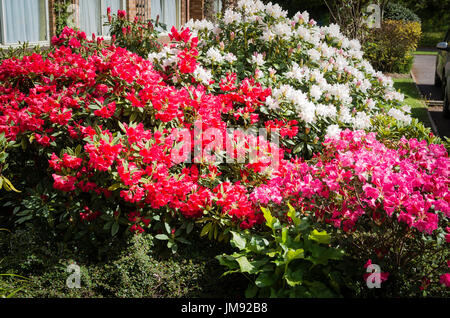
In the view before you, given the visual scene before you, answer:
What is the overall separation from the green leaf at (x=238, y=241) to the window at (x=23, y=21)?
6203mm

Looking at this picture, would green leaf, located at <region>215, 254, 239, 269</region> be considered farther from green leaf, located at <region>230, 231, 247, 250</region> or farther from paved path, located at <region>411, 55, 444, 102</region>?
paved path, located at <region>411, 55, 444, 102</region>

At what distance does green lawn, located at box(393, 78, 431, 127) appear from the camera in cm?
952

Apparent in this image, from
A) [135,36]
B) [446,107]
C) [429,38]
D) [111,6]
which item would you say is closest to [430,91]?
[446,107]

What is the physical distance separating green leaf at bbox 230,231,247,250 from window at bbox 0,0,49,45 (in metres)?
6.20

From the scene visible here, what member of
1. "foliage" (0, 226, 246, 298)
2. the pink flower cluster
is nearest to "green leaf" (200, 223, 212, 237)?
"foliage" (0, 226, 246, 298)

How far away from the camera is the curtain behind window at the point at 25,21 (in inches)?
331

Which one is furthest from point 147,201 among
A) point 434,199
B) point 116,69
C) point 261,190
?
point 434,199

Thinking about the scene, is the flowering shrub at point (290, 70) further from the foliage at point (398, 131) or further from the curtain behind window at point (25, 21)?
the curtain behind window at point (25, 21)

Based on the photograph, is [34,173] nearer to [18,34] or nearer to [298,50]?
[298,50]

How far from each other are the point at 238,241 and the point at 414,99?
30.8 ft

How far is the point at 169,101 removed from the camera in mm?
3984

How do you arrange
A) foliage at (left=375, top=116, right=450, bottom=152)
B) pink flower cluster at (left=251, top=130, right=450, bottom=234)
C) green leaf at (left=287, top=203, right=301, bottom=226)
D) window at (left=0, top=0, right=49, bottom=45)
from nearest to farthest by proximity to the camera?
1. pink flower cluster at (left=251, top=130, right=450, bottom=234)
2. green leaf at (left=287, top=203, right=301, bottom=226)
3. foliage at (left=375, top=116, right=450, bottom=152)
4. window at (left=0, top=0, right=49, bottom=45)

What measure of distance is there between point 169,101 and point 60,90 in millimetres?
1117

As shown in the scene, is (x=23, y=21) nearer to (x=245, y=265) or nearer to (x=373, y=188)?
(x=245, y=265)
